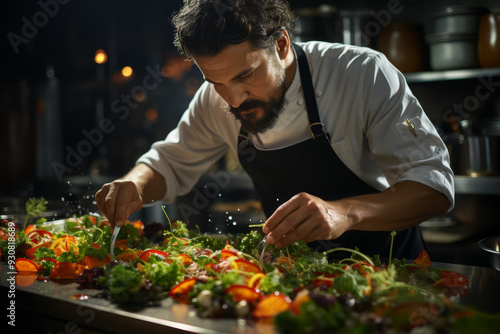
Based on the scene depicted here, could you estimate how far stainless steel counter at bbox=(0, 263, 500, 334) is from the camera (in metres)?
1.07

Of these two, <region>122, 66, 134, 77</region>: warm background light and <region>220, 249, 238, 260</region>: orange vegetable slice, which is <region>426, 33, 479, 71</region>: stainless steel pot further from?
<region>122, 66, 134, 77</region>: warm background light

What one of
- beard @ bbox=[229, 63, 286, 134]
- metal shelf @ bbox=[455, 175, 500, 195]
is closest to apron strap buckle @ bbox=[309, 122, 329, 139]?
beard @ bbox=[229, 63, 286, 134]

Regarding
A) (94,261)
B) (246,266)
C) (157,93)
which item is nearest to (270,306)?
(246,266)

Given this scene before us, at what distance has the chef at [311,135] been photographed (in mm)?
1596

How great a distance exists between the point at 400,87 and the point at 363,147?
0.95ft

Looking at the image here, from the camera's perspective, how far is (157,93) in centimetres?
447

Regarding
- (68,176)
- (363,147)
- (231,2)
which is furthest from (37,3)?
(363,147)

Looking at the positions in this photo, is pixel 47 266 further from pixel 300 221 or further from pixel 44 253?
pixel 300 221

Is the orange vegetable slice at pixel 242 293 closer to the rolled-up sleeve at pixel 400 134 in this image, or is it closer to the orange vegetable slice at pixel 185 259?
the orange vegetable slice at pixel 185 259

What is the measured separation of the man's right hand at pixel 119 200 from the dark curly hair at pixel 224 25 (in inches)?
23.2

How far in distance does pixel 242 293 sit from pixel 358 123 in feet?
3.38

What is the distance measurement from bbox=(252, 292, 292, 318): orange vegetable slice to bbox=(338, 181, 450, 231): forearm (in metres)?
0.52

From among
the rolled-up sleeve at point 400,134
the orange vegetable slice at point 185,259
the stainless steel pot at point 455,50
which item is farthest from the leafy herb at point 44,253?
the stainless steel pot at point 455,50

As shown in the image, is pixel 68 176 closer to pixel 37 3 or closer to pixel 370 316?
pixel 37 3
